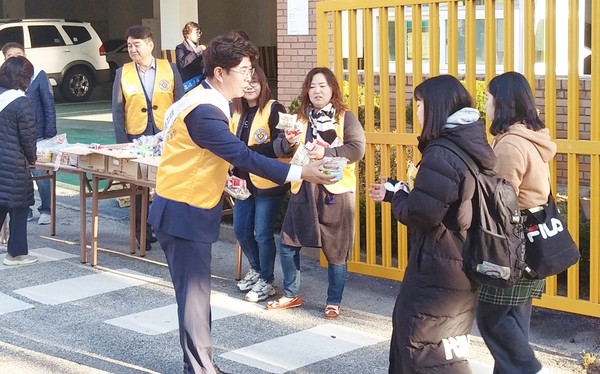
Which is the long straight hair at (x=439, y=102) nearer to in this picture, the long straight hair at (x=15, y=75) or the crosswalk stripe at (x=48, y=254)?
the long straight hair at (x=15, y=75)

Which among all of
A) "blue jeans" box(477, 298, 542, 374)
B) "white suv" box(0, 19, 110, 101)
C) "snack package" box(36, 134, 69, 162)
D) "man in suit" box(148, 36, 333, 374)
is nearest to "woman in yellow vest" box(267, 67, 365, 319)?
"man in suit" box(148, 36, 333, 374)

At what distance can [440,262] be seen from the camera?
14.0 ft

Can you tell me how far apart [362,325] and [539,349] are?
47.4 inches

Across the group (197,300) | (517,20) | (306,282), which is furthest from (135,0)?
(197,300)

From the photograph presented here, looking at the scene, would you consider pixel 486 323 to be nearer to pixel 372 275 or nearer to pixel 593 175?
pixel 593 175

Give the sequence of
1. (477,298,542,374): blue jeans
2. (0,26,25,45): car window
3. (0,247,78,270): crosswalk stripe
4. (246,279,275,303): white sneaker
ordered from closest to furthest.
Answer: (477,298,542,374): blue jeans
(246,279,275,303): white sneaker
(0,247,78,270): crosswalk stripe
(0,26,25,45): car window

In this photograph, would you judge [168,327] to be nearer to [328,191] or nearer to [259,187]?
[259,187]

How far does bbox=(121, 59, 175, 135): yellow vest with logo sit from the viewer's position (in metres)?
8.70

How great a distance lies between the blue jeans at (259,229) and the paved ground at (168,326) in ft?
1.03

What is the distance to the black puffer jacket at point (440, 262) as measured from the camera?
13.8 feet

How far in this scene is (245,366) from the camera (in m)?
5.74

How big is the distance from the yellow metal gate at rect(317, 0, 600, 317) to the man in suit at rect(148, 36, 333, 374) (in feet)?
7.43

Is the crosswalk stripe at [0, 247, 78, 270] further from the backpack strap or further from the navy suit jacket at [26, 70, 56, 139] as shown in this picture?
the backpack strap

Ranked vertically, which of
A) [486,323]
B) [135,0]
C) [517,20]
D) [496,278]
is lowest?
[486,323]
